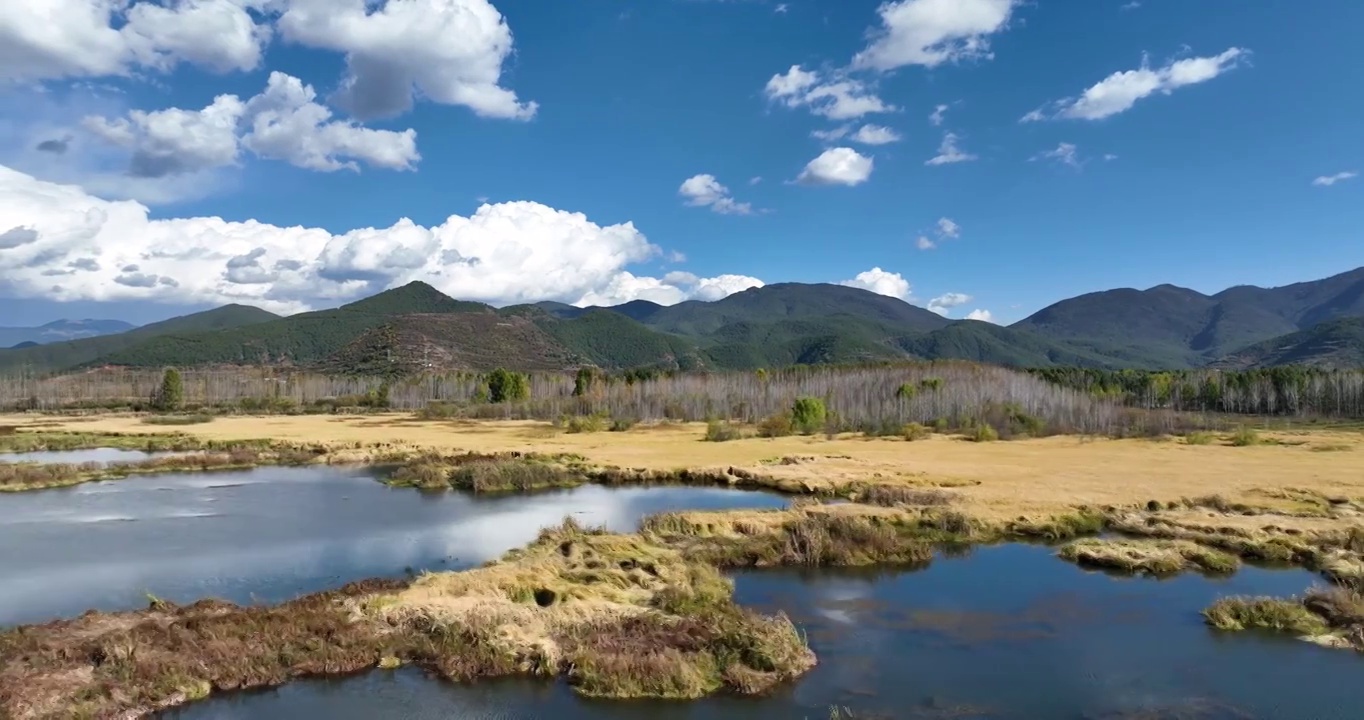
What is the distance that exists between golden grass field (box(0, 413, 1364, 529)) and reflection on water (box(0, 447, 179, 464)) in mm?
9398

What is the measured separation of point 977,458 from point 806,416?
99.9ft

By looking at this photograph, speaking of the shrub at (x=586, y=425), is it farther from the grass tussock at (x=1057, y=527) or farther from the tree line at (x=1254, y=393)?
the tree line at (x=1254, y=393)

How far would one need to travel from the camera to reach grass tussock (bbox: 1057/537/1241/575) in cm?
2517

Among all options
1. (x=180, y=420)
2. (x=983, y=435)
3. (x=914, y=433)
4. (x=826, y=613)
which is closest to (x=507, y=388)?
Answer: (x=180, y=420)

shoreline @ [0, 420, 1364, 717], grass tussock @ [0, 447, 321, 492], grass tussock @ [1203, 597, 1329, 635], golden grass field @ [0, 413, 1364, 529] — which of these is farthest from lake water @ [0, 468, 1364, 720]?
golden grass field @ [0, 413, 1364, 529]

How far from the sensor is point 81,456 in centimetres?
5947

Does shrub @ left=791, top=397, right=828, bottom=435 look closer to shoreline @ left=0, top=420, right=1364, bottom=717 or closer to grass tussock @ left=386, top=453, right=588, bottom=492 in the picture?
grass tussock @ left=386, top=453, right=588, bottom=492

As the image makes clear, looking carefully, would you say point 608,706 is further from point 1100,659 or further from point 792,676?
point 1100,659

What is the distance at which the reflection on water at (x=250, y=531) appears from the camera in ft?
74.2

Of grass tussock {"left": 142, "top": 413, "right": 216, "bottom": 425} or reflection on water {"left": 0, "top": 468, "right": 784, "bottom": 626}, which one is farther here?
grass tussock {"left": 142, "top": 413, "right": 216, "bottom": 425}

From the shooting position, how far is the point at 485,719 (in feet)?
46.8

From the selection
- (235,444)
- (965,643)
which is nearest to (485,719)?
(965,643)

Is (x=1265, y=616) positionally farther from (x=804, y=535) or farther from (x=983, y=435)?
(x=983, y=435)

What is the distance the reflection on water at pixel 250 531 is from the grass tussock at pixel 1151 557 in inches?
588
